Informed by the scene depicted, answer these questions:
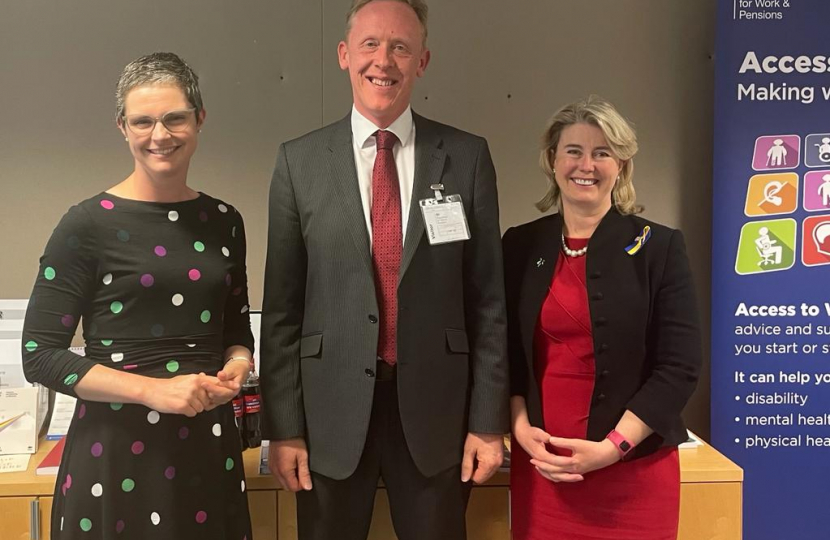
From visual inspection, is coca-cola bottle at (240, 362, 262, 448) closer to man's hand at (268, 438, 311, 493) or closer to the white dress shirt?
man's hand at (268, 438, 311, 493)

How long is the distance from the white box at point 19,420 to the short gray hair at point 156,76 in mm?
1284

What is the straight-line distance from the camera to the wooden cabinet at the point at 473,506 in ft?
6.76

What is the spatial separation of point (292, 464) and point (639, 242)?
1048 millimetres

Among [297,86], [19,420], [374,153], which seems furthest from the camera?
[297,86]

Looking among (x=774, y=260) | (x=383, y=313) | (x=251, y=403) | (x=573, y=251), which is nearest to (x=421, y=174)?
(x=383, y=313)

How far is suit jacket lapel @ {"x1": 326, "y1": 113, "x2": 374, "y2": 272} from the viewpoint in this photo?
5.30ft

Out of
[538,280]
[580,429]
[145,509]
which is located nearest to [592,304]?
[538,280]

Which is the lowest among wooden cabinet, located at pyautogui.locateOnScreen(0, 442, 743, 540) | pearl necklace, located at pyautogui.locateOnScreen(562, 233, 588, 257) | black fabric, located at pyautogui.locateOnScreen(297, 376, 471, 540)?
wooden cabinet, located at pyautogui.locateOnScreen(0, 442, 743, 540)

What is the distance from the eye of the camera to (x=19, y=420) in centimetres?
227

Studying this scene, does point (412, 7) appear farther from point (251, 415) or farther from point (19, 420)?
point (19, 420)

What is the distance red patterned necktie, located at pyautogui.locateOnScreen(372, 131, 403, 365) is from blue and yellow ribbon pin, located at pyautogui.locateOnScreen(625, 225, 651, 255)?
0.60 meters

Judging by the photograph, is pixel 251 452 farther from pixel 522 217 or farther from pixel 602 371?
pixel 522 217

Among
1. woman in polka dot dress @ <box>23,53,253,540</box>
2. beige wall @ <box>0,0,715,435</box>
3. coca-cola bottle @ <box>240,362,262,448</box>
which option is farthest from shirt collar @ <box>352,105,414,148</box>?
beige wall @ <box>0,0,715,435</box>

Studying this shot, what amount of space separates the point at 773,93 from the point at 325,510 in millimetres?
2352
